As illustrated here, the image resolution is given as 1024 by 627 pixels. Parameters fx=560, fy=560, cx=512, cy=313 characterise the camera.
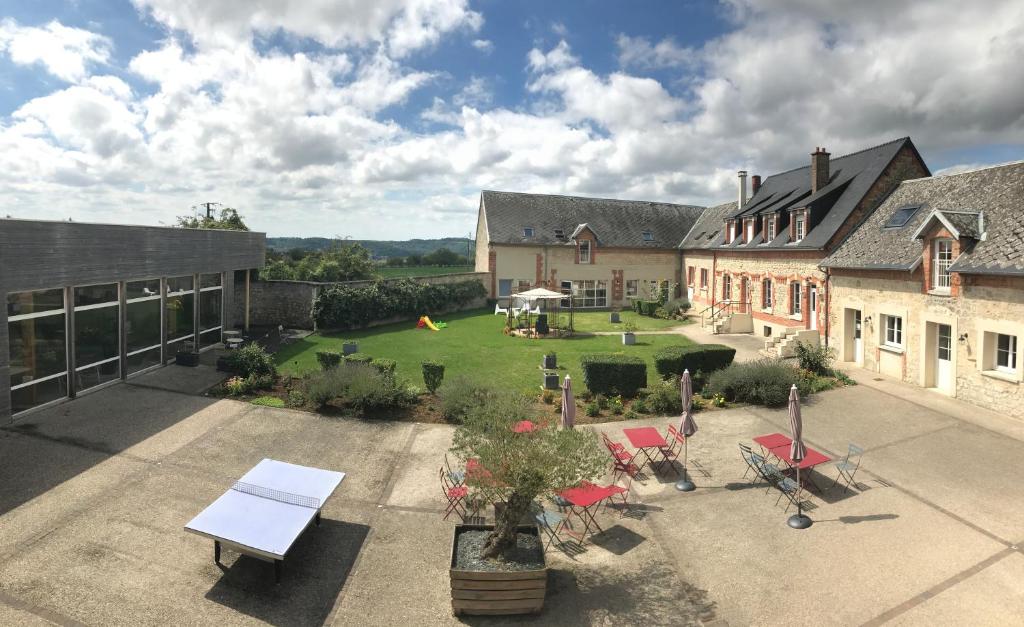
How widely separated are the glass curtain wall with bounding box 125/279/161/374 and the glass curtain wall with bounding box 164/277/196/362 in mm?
548

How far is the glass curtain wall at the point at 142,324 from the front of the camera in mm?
15391

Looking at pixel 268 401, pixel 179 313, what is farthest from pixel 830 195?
pixel 179 313

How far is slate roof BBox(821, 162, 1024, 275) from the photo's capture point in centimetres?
1388

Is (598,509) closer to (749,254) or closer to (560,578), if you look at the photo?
(560,578)

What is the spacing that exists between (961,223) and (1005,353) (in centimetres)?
356

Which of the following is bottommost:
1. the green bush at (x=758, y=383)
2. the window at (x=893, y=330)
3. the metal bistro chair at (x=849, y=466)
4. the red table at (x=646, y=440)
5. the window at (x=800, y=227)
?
the metal bistro chair at (x=849, y=466)

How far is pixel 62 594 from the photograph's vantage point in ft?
21.4

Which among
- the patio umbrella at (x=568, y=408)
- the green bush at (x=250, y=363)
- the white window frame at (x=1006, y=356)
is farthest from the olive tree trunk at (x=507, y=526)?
the white window frame at (x=1006, y=356)

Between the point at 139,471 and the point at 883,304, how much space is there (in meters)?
19.9

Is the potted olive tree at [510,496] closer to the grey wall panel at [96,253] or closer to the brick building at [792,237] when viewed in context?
the grey wall panel at [96,253]

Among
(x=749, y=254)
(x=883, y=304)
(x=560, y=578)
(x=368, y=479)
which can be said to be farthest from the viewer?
(x=749, y=254)

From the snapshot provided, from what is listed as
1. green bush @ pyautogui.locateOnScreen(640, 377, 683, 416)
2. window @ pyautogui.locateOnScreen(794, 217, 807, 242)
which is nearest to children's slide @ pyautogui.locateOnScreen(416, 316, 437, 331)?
green bush @ pyautogui.locateOnScreen(640, 377, 683, 416)

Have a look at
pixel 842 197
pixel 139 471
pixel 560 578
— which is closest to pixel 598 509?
pixel 560 578

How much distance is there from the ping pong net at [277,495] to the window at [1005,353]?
1571cm
